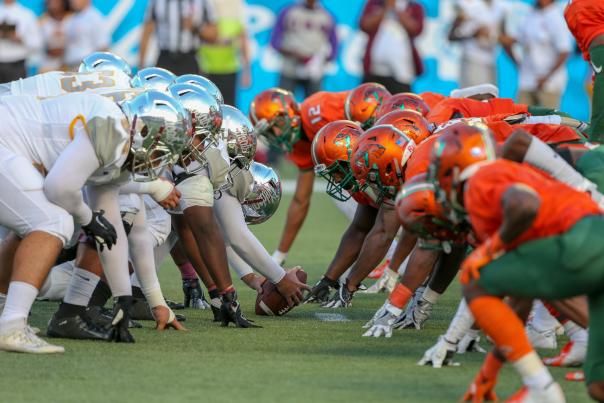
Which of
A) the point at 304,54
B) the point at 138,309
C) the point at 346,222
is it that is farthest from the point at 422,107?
the point at 304,54

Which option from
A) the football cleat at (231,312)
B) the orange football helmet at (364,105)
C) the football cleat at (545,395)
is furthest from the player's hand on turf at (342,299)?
the football cleat at (545,395)

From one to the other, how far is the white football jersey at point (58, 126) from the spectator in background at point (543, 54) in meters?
9.96

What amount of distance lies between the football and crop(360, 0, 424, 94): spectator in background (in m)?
6.20

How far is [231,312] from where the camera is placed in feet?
22.3

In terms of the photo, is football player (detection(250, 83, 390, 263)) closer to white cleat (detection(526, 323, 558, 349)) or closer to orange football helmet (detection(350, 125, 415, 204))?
orange football helmet (detection(350, 125, 415, 204))

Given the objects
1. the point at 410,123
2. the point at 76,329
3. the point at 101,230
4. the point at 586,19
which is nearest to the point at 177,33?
the point at 410,123

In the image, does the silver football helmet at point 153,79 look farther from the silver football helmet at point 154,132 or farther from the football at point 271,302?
the football at point 271,302

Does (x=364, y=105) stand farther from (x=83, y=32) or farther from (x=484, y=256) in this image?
(x=83, y=32)

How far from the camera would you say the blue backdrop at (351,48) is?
16.9 m

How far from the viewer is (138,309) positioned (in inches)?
281

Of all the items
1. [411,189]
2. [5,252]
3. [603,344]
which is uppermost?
[411,189]

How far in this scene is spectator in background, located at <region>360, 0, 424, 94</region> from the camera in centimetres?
1333

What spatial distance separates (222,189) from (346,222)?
604 cm

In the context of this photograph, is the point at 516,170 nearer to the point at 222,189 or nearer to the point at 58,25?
the point at 222,189
